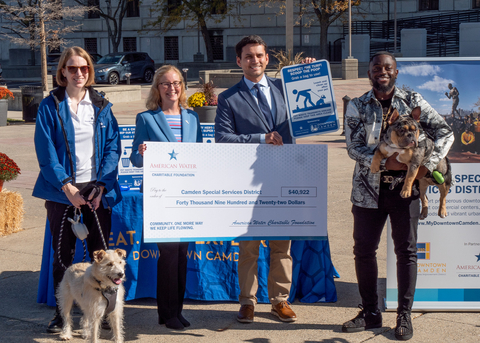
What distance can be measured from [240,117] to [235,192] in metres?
0.59

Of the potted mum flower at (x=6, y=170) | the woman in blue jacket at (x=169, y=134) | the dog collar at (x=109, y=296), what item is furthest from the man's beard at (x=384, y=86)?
the potted mum flower at (x=6, y=170)

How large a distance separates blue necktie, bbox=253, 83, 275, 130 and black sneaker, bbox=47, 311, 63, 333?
2.26 metres

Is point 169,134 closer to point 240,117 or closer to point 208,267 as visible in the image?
point 240,117

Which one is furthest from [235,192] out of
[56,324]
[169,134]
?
[56,324]

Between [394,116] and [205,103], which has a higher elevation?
[205,103]

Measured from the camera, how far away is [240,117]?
4234 mm

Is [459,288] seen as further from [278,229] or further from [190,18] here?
[190,18]

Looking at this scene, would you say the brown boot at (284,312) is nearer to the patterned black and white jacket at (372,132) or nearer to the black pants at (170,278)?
the black pants at (170,278)

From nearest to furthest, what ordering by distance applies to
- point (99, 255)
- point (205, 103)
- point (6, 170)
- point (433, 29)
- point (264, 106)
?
point (99, 255), point (264, 106), point (6, 170), point (205, 103), point (433, 29)

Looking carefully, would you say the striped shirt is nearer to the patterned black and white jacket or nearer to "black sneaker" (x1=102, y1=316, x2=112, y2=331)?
the patterned black and white jacket

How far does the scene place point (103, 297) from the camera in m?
3.85

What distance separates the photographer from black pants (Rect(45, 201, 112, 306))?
4098mm

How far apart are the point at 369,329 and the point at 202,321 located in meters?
1.34

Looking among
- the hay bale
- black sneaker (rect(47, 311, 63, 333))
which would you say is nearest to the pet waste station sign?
black sneaker (rect(47, 311, 63, 333))
